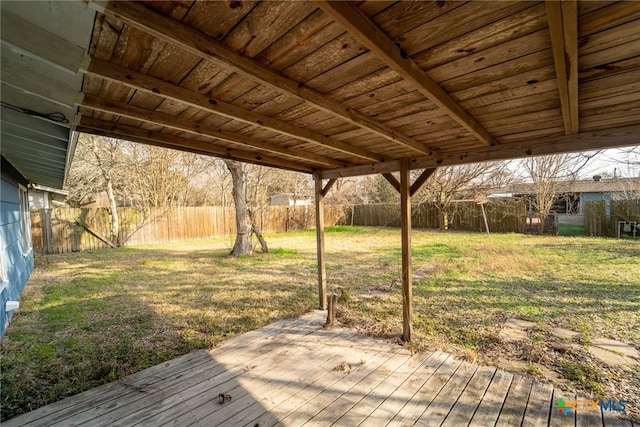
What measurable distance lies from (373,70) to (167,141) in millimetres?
1815

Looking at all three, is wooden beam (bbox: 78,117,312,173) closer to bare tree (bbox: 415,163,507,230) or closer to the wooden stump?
the wooden stump

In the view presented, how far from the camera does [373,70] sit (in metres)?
1.31

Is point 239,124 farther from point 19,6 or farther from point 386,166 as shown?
Answer: point 386,166

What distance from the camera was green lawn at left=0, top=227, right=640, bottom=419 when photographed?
2448mm

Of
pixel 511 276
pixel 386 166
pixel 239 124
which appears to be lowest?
pixel 511 276

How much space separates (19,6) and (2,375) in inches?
121

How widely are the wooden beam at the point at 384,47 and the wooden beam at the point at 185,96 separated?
970 millimetres

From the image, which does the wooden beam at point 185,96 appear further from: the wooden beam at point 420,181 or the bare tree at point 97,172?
the bare tree at point 97,172

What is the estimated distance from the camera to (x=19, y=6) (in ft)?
2.57

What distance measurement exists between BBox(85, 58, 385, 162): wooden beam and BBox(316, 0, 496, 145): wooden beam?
970 millimetres

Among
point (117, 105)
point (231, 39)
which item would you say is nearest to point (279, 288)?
point (117, 105)

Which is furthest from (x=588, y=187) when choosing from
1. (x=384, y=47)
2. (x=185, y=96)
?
(x=185, y=96)

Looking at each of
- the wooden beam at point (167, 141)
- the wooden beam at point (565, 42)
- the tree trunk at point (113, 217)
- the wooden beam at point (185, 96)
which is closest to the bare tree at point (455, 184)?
the wooden beam at point (167, 141)

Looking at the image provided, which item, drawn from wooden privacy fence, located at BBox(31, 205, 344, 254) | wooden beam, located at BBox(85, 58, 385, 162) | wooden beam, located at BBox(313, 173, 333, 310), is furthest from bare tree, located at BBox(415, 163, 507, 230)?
wooden beam, located at BBox(85, 58, 385, 162)
